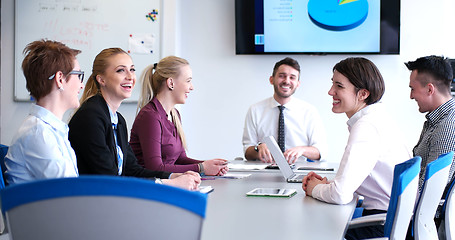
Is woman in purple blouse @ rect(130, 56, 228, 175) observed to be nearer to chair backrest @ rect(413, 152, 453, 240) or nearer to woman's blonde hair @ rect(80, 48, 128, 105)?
woman's blonde hair @ rect(80, 48, 128, 105)

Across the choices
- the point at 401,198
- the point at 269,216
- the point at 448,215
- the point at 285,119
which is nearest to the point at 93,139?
the point at 269,216

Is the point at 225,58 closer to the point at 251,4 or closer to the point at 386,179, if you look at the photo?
the point at 251,4

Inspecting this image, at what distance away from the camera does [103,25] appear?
533cm

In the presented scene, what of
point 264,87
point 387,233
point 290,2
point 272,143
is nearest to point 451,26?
point 290,2

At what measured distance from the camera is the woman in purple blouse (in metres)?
3.19

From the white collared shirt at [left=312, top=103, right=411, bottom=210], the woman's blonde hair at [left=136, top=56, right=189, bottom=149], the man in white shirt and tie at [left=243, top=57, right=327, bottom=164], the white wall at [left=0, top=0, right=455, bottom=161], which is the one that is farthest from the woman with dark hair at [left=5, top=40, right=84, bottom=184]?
the white wall at [left=0, top=0, right=455, bottom=161]

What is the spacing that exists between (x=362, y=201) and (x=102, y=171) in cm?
124

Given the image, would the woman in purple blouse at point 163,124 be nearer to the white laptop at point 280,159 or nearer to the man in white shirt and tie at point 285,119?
the white laptop at point 280,159

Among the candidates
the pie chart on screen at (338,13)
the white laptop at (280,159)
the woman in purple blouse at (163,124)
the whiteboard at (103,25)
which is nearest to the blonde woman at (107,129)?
the woman in purple blouse at (163,124)

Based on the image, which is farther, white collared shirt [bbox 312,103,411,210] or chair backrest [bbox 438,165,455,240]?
chair backrest [bbox 438,165,455,240]

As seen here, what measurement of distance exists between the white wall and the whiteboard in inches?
6.7

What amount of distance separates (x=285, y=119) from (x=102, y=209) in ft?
12.1

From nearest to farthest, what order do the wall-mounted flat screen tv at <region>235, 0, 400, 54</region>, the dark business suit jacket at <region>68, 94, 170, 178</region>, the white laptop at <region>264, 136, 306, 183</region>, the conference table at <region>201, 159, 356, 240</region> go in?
the conference table at <region>201, 159, 356, 240</region> → the dark business suit jacket at <region>68, 94, 170, 178</region> → the white laptop at <region>264, 136, 306, 183</region> → the wall-mounted flat screen tv at <region>235, 0, 400, 54</region>

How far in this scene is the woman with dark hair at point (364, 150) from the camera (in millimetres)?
2309
